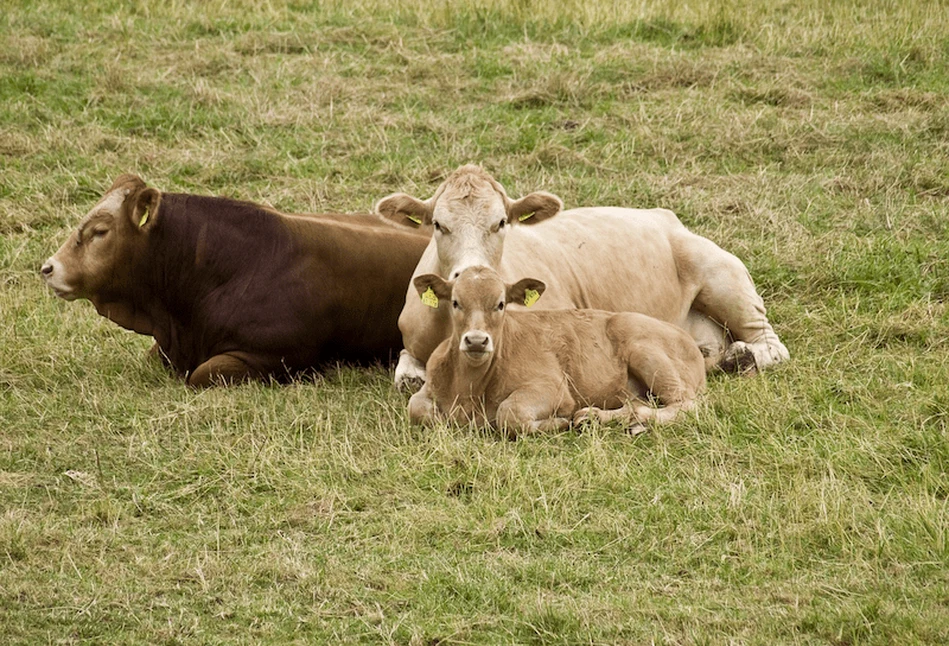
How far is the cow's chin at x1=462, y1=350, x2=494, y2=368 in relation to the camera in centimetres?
677

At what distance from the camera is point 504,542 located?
5824 millimetres

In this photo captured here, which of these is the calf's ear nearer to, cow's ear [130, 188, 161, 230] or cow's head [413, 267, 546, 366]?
cow's head [413, 267, 546, 366]

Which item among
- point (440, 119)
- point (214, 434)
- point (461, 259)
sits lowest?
point (440, 119)

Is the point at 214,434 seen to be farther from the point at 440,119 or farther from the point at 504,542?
the point at 440,119

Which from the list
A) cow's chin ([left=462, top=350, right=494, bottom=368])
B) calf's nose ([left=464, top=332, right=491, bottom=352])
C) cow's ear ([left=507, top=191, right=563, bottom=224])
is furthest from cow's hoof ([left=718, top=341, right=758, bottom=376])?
calf's nose ([left=464, top=332, right=491, bottom=352])

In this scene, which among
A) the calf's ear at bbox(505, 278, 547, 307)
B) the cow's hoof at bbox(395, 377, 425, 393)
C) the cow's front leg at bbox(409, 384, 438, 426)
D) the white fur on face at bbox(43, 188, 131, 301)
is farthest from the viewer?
the white fur on face at bbox(43, 188, 131, 301)

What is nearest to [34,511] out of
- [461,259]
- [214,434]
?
[214,434]

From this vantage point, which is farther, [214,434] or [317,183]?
[317,183]

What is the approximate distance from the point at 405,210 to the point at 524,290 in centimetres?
113

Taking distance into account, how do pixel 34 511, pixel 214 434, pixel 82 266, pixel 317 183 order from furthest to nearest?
pixel 317 183, pixel 82 266, pixel 214 434, pixel 34 511

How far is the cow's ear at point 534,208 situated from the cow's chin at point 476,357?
140 cm

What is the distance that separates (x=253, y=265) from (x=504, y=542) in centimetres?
351

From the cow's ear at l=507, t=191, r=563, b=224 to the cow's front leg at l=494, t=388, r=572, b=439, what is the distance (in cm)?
137

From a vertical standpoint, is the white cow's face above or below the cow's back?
above
